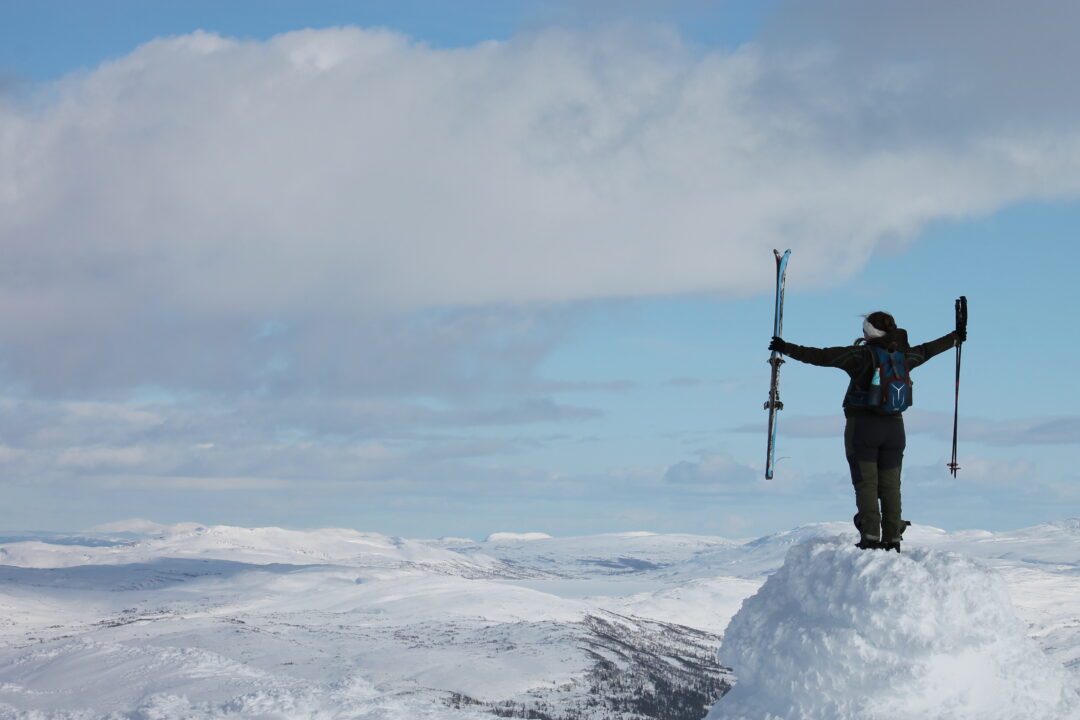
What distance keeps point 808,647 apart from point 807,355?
4.02m

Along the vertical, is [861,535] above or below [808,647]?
above

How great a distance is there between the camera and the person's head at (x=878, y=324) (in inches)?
618

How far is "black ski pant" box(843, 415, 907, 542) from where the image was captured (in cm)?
1542

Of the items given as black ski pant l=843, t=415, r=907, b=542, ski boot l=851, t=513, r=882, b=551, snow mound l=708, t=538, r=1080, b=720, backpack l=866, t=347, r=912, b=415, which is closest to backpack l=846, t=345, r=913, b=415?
backpack l=866, t=347, r=912, b=415

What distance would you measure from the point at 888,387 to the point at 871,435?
28.7 inches

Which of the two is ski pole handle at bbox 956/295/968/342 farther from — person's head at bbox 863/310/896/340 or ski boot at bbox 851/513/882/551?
ski boot at bbox 851/513/882/551

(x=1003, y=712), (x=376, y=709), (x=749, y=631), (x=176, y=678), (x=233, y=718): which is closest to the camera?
(x=1003, y=712)

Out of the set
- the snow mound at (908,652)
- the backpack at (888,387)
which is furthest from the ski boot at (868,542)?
the backpack at (888,387)

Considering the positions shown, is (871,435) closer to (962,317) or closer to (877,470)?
(877,470)

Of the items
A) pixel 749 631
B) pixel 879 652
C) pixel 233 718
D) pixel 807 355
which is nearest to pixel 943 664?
pixel 879 652

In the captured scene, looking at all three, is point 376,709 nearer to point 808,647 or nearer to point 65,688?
point 808,647

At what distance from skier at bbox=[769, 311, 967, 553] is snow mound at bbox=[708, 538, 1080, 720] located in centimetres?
78

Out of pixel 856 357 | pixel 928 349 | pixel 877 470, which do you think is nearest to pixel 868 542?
pixel 877 470

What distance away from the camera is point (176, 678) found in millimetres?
144500
